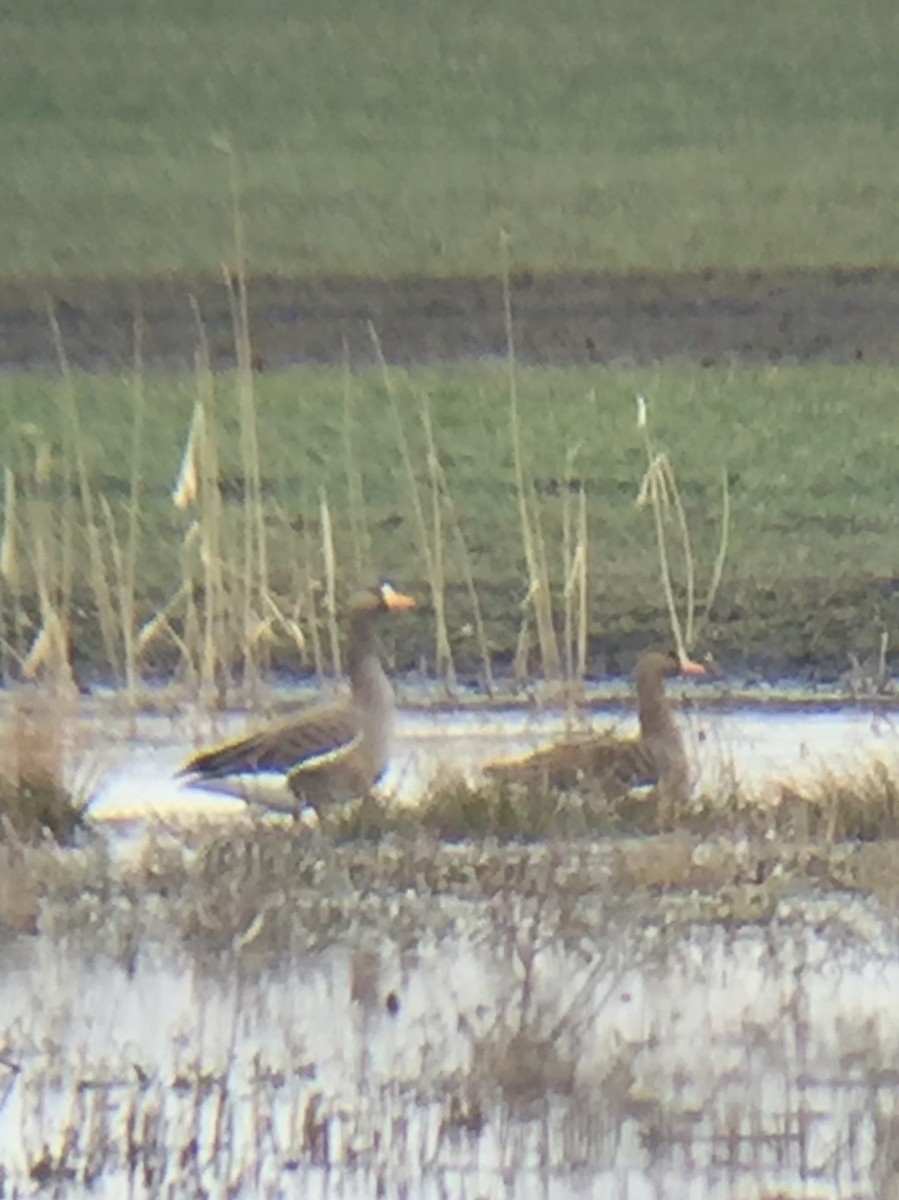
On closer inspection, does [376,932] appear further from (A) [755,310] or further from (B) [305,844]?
(A) [755,310]

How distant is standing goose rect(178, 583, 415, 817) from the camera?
7348 mm

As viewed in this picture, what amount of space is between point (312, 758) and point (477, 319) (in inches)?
471

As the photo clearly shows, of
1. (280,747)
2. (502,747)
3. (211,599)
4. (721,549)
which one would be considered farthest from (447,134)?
(280,747)

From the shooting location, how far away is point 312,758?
7402 mm

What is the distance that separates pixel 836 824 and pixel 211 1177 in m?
2.85

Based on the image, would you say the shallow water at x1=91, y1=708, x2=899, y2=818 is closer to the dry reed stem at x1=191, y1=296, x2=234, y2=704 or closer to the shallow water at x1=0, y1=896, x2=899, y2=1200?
the dry reed stem at x1=191, y1=296, x2=234, y2=704

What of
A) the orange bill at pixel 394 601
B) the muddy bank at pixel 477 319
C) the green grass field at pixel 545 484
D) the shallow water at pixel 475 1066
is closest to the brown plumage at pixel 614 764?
the orange bill at pixel 394 601

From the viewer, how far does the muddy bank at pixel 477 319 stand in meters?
18.0

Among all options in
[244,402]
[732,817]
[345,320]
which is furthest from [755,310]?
[732,817]

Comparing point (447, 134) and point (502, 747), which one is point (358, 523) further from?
point (447, 134)

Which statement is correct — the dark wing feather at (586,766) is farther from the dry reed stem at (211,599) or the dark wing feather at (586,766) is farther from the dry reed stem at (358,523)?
the dry reed stem at (358,523)

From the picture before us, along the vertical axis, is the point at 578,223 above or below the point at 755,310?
above

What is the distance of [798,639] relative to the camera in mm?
11328

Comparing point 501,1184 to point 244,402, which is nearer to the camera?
point 501,1184
